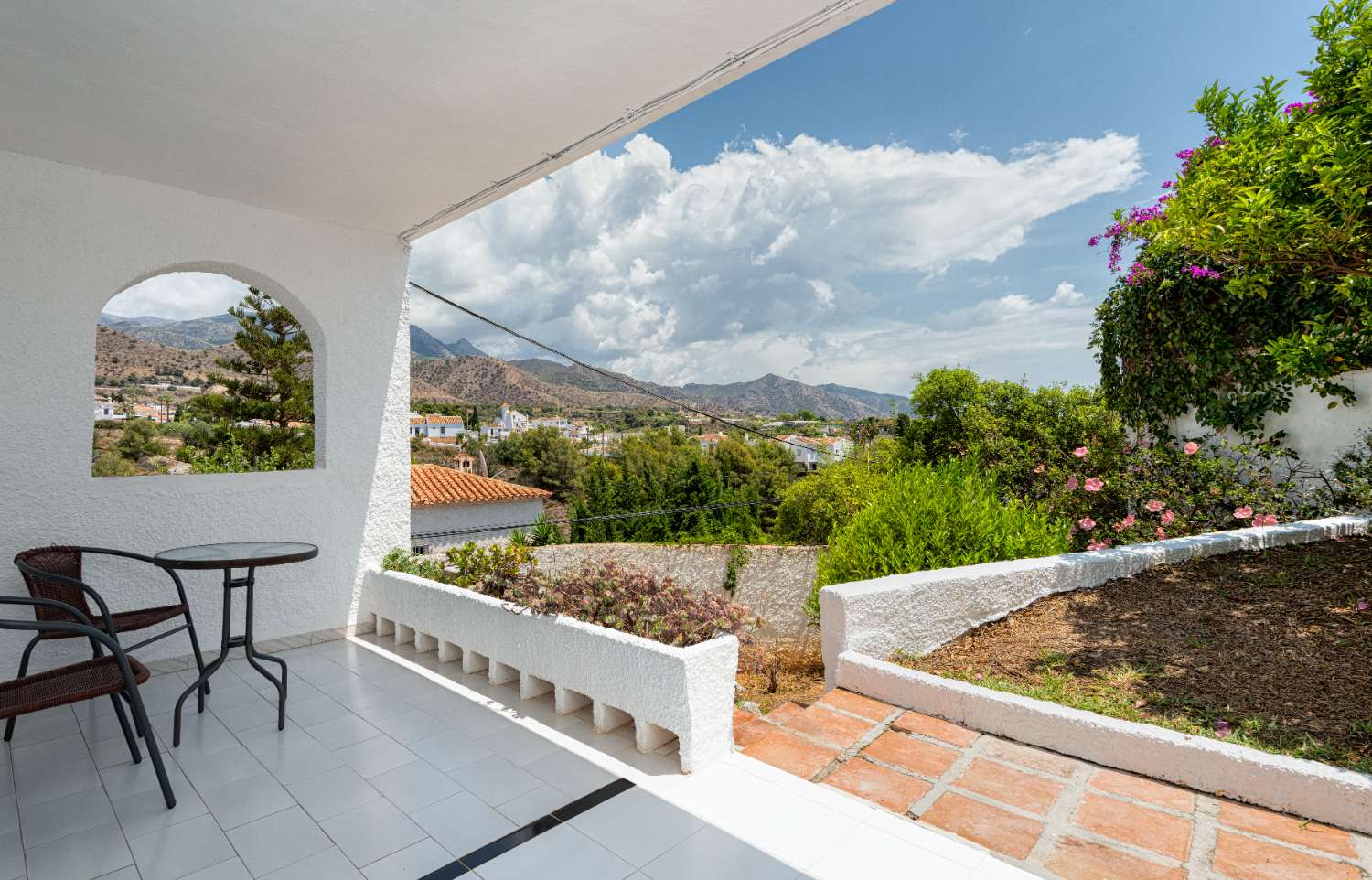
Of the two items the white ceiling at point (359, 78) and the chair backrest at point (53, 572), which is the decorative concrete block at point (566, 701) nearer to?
the chair backrest at point (53, 572)

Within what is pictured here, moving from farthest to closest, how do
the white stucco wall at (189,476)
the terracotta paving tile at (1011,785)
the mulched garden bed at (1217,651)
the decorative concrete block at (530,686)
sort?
the white stucco wall at (189,476), the decorative concrete block at (530,686), the mulched garden bed at (1217,651), the terracotta paving tile at (1011,785)

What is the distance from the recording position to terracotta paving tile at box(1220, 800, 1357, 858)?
2029 mm

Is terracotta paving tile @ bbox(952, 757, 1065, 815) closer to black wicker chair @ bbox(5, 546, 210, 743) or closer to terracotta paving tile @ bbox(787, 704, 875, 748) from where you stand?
terracotta paving tile @ bbox(787, 704, 875, 748)

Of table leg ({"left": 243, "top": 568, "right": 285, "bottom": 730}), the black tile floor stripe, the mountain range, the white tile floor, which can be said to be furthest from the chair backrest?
the mountain range

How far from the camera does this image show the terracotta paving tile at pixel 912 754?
2.56 m

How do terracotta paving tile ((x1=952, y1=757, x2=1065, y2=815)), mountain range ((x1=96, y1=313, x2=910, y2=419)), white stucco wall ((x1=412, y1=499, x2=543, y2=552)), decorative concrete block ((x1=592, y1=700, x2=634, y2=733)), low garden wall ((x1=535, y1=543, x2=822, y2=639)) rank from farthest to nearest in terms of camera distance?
mountain range ((x1=96, y1=313, x2=910, y2=419)) < white stucco wall ((x1=412, y1=499, x2=543, y2=552)) < low garden wall ((x1=535, y1=543, x2=822, y2=639)) < decorative concrete block ((x1=592, y1=700, x2=634, y2=733)) < terracotta paving tile ((x1=952, y1=757, x2=1065, y2=815))

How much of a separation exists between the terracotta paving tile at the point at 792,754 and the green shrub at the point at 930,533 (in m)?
1.68

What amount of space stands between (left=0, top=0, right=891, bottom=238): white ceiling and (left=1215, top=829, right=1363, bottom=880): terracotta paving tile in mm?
2983

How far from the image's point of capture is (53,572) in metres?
3.27

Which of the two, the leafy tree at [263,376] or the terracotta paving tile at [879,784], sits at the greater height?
the leafy tree at [263,376]

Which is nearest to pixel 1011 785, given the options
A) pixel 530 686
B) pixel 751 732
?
pixel 751 732

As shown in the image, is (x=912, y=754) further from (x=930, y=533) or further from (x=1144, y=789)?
(x=930, y=533)

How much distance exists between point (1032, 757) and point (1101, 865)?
2.22 ft

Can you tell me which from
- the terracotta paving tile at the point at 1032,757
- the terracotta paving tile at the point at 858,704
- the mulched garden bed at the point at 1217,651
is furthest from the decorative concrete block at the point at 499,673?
the terracotta paving tile at the point at 1032,757
